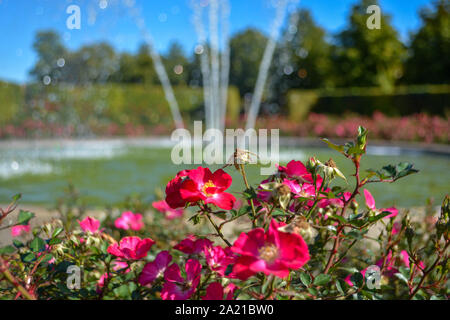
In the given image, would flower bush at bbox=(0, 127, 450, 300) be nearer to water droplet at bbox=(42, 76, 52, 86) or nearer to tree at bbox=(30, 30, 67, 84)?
water droplet at bbox=(42, 76, 52, 86)

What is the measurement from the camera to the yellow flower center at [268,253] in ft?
2.13

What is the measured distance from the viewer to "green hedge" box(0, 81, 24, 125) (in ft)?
46.4

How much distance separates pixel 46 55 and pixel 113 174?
35.9ft

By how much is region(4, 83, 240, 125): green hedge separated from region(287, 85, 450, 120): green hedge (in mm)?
3274

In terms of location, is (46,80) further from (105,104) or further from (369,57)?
(369,57)

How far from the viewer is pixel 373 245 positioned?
2176 millimetres

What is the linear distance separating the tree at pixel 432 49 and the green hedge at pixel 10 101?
1950cm

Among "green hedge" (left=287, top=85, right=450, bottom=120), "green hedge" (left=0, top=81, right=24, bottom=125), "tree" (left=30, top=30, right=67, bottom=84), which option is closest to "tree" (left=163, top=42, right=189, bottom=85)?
"tree" (left=30, top=30, right=67, bottom=84)

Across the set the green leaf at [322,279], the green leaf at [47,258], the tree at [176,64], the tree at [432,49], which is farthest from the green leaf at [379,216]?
the tree at [176,64]

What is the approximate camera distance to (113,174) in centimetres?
732

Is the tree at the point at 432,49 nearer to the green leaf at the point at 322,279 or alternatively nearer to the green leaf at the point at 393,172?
the green leaf at the point at 393,172

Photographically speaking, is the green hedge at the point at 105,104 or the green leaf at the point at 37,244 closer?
the green leaf at the point at 37,244
